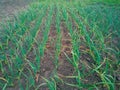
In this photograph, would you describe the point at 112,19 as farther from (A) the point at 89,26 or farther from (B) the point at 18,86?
(B) the point at 18,86

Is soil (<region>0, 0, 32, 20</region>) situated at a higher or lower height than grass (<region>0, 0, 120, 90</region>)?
higher

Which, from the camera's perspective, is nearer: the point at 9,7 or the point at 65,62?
the point at 65,62

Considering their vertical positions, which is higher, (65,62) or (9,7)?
(9,7)

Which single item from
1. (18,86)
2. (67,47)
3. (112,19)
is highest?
(112,19)

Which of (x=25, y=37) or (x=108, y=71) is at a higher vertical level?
(x=25, y=37)

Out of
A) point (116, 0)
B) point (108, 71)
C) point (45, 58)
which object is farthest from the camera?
point (116, 0)

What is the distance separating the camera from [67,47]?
339cm

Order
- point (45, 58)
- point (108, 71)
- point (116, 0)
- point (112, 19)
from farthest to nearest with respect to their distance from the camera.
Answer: point (116, 0) < point (112, 19) < point (45, 58) < point (108, 71)

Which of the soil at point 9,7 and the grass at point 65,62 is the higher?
the soil at point 9,7

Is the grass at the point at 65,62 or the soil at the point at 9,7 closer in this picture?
the grass at the point at 65,62

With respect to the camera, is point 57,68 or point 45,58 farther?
point 45,58

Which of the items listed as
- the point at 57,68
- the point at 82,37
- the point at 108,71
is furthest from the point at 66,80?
the point at 82,37

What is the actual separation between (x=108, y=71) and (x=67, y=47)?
0.83m

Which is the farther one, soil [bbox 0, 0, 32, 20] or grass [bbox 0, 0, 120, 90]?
soil [bbox 0, 0, 32, 20]
